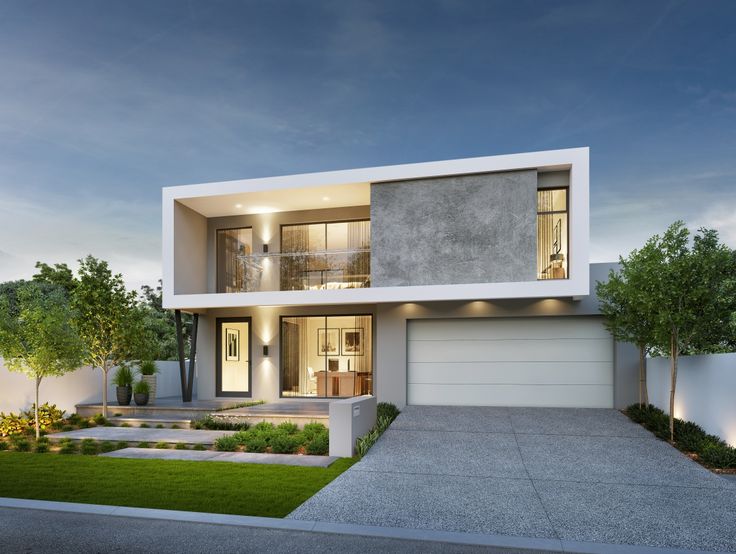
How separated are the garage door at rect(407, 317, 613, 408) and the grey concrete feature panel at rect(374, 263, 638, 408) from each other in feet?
0.95

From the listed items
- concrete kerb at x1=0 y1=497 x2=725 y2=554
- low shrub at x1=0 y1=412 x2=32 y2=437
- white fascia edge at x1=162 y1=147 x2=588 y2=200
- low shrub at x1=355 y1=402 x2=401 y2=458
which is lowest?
low shrub at x1=0 y1=412 x2=32 y2=437

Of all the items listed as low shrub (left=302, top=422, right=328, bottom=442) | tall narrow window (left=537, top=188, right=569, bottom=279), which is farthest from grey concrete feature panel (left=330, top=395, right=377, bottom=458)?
tall narrow window (left=537, top=188, right=569, bottom=279)

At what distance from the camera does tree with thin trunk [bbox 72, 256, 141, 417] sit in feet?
47.8

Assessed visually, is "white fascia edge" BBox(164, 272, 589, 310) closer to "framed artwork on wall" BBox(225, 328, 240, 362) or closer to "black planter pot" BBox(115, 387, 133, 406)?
"framed artwork on wall" BBox(225, 328, 240, 362)

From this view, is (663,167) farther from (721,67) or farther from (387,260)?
(387,260)

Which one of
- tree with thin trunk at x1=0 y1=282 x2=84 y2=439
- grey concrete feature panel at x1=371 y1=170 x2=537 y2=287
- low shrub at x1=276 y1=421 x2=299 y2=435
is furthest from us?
grey concrete feature panel at x1=371 y1=170 x2=537 y2=287

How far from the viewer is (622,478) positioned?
801 cm

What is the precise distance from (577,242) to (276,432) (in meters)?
7.98

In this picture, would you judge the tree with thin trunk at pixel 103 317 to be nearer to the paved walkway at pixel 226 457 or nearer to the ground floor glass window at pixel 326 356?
the ground floor glass window at pixel 326 356

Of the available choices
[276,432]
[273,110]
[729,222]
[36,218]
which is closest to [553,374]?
[276,432]

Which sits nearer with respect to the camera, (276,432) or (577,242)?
(276,432)

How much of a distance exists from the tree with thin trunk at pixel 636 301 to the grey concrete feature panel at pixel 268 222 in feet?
23.2

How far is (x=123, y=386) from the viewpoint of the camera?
15562 millimetres

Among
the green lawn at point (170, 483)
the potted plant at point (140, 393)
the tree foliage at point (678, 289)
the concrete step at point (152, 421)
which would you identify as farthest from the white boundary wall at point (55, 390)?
the tree foliage at point (678, 289)
